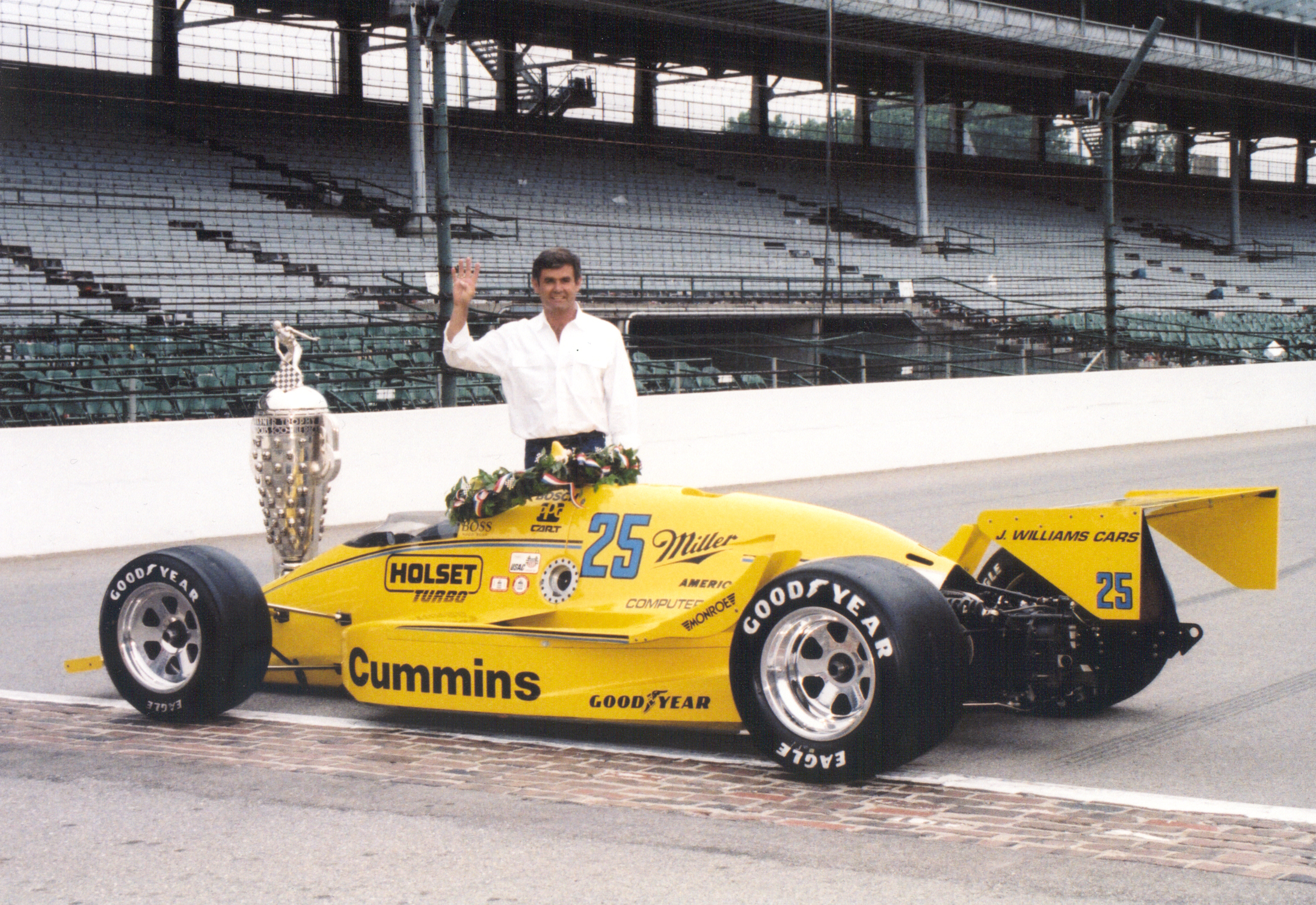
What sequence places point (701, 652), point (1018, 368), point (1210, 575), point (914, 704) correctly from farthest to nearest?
point (1018, 368) < point (1210, 575) < point (701, 652) < point (914, 704)

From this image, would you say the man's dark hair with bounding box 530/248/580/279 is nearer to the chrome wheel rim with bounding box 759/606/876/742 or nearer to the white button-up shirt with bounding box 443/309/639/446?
the white button-up shirt with bounding box 443/309/639/446

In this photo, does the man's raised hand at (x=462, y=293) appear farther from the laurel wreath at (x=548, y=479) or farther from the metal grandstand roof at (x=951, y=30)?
the metal grandstand roof at (x=951, y=30)

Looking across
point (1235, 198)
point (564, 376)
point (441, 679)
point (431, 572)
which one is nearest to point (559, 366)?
point (564, 376)

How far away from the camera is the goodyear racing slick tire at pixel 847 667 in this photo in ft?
14.1

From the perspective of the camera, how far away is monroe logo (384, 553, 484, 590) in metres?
5.51

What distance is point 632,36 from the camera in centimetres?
3203

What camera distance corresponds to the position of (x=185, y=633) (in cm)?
568

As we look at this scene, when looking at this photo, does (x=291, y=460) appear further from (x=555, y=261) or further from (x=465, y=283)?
(x=555, y=261)

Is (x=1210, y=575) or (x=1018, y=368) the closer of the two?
(x=1210, y=575)

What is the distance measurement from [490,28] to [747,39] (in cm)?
559

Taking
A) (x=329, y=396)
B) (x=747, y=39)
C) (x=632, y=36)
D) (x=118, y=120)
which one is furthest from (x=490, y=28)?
(x=329, y=396)

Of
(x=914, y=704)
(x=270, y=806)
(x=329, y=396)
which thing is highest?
(x=329, y=396)

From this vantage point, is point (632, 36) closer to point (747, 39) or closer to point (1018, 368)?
point (747, 39)

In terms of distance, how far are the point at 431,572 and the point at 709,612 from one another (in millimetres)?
1275
